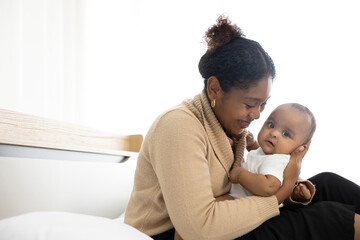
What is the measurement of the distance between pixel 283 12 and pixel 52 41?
144 cm

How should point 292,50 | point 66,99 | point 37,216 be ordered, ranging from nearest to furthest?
point 37,216 → point 66,99 → point 292,50

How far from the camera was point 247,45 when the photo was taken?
1.12 metres

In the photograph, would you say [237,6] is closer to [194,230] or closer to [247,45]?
[247,45]

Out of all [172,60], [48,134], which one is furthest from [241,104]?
[172,60]

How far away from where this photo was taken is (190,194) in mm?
919

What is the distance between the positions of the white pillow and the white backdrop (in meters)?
0.93

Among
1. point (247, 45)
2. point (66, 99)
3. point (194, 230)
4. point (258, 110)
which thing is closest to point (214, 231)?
point (194, 230)

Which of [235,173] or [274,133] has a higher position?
[274,133]

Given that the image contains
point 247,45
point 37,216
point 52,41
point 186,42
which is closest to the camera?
point 37,216

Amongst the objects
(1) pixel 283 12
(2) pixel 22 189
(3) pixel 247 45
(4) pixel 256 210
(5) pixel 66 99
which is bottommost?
(2) pixel 22 189

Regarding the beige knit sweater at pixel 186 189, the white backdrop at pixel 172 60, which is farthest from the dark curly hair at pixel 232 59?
the white backdrop at pixel 172 60

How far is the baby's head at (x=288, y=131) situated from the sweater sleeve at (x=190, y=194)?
1.00 feet

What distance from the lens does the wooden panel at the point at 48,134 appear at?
1.24 meters

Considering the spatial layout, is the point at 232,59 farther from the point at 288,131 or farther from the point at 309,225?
the point at 309,225
